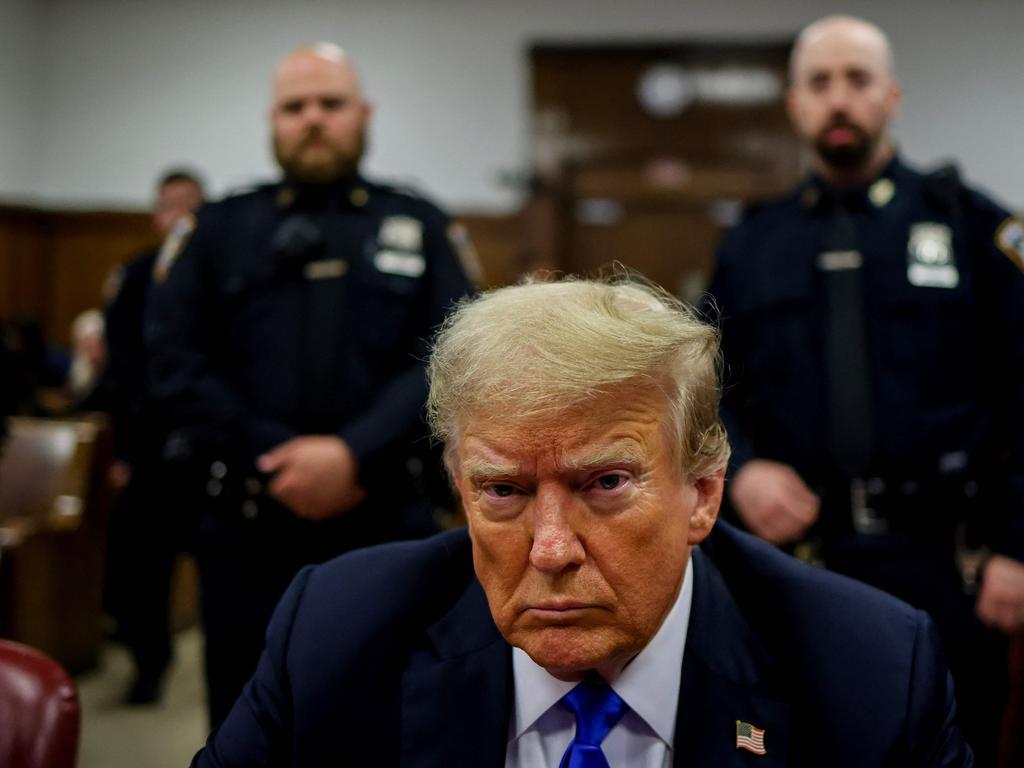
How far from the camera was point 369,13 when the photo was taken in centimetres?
727

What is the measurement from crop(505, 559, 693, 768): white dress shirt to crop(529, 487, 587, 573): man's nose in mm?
212

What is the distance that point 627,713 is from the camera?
124 cm

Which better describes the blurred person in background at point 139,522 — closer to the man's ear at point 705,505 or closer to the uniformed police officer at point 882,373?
the uniformed police officer at point 882,373

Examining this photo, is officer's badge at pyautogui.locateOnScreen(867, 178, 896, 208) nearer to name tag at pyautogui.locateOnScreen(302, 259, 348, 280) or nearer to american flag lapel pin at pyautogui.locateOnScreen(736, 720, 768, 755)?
name tag at pyautogui.locateOnScreen(302, 259, 348, 280)

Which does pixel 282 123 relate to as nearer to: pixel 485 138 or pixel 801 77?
pixel 801 77

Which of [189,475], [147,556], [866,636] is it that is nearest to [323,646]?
[866,636]

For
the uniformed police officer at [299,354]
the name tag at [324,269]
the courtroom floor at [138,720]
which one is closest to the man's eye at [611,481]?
the uniformed police officer at [299,354]

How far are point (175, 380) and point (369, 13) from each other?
18.1 ft

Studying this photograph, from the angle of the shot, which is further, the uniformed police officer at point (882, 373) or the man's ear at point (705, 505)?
the uniformed police officer at point (882, 373)

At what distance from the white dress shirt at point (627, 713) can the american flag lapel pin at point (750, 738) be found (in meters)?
0.08

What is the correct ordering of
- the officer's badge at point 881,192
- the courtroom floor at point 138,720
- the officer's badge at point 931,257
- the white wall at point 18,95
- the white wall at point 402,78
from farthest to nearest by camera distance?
the white wall at point 18,95
the white wall at point 402,78
the courtroom floor at point 138,720
the officer's badge at point 881,192
the officer's badge at point 931,257

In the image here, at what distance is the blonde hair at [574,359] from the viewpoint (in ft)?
3.66

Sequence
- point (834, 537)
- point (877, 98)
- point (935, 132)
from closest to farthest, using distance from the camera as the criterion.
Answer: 1. point (834, 537)
2. point (877, 98)
3. point (935, 132)

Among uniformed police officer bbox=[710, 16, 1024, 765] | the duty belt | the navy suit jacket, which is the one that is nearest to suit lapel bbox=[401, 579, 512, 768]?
the navy suit jacket
